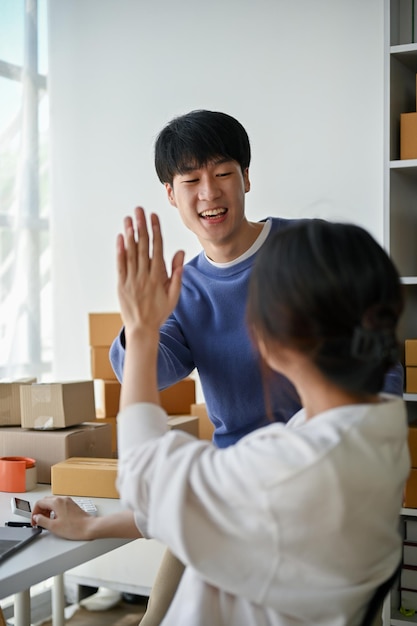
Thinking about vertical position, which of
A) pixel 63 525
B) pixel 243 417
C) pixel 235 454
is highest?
pixel 235 454

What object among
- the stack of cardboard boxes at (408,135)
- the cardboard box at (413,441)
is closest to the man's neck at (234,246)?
the stack of cardboard boxes at (408,135)

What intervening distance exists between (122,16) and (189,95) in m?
0.52

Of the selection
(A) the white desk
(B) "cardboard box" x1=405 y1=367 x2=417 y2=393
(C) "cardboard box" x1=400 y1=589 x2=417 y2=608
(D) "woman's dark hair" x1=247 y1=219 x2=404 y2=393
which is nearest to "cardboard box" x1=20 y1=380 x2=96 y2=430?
(A) the white desk

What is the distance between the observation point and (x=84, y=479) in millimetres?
2025

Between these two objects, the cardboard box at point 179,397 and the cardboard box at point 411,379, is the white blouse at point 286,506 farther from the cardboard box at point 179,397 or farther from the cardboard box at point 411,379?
the cardboard box at point 179,397

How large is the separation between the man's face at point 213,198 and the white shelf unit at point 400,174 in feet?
2.91

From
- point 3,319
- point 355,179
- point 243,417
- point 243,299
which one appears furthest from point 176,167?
point 3,319

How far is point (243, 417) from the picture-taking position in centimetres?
178

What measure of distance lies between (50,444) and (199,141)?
3.19ft

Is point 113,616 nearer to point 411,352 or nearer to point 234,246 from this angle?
point 411,352

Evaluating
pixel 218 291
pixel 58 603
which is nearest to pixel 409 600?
pixel 58 603

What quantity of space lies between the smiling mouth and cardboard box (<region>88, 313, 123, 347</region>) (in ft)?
4.53

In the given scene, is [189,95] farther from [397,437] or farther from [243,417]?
[397,437]

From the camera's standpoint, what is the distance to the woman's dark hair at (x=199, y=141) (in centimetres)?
176
